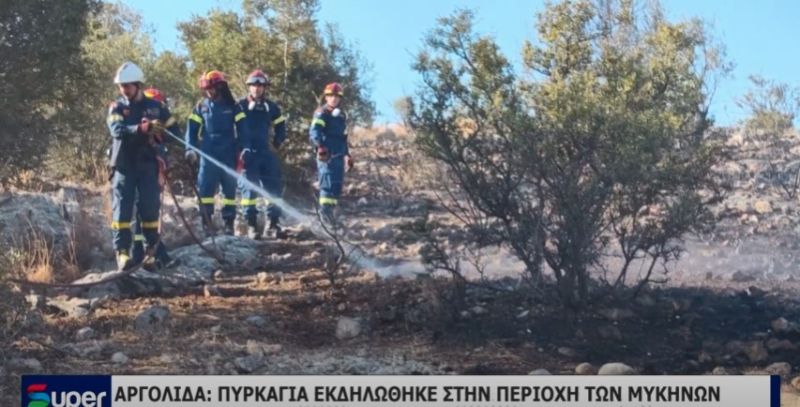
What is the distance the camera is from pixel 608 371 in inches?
198

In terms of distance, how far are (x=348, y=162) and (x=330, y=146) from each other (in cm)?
27

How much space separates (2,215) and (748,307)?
460 cm

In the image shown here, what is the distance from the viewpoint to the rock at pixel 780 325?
224 inches

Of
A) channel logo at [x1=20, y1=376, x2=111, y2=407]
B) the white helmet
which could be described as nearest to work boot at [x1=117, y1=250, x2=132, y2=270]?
the white helmet

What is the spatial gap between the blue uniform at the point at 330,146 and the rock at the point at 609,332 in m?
2.65

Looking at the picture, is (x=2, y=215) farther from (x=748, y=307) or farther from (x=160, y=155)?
(x=748, y=307)

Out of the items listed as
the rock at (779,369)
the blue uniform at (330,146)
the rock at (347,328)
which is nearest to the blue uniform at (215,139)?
the blue uniform at (330,146)

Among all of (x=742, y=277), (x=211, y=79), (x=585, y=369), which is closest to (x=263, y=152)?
(x=211, y=79)

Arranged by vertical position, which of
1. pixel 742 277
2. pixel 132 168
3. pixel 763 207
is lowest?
pixel 742 277

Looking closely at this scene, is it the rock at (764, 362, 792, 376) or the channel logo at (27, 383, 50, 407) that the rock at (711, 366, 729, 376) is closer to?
the rock at (764, 362, 792, 376)

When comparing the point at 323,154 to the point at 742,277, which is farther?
the point at 323,154

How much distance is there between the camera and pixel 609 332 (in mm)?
5719

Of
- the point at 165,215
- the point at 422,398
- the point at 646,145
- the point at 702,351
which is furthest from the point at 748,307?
the point at 165,215

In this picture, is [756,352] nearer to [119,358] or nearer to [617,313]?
[617,313]
